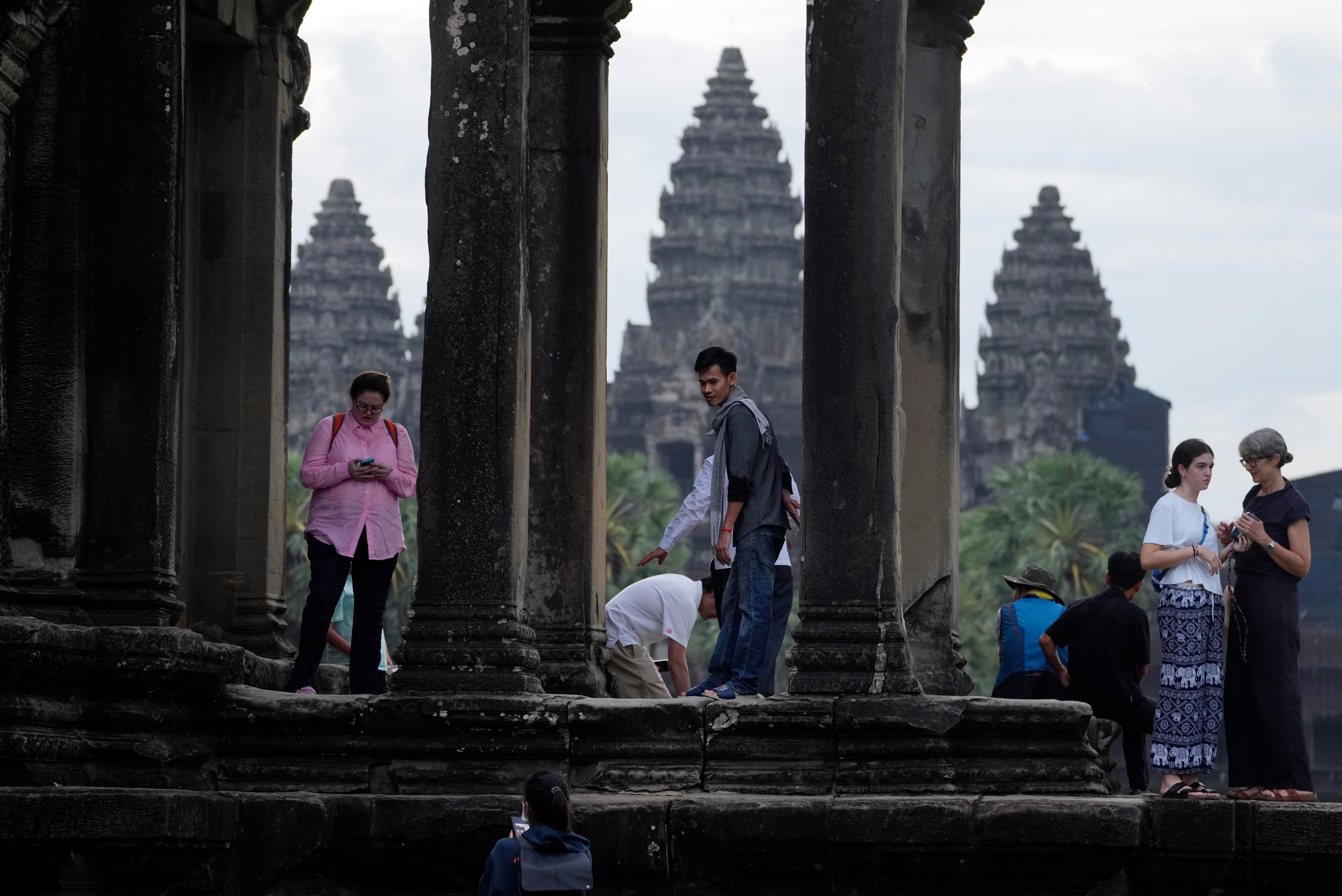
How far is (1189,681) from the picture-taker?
408 inches

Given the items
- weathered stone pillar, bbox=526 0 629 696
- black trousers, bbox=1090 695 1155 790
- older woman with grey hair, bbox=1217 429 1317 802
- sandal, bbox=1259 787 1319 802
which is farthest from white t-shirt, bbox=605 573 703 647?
sandal, bbox=1259 787 1319 802

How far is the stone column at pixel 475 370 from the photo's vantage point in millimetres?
10086

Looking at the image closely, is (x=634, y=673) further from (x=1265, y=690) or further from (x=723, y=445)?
(x=1265, y=690)

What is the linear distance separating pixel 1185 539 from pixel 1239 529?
25 centimetres

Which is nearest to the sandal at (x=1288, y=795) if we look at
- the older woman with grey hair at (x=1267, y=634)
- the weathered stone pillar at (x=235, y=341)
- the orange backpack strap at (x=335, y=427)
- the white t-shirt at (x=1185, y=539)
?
the older woman with grey hair at (x=1267, y=634)

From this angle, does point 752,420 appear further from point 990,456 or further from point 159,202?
point 990,456

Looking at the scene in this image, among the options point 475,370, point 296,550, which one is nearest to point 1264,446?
point 475,370

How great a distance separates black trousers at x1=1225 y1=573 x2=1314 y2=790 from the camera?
33.1 feet

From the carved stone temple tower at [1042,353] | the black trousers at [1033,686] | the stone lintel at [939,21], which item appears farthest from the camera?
the carved stone temple tower at [1042,353]

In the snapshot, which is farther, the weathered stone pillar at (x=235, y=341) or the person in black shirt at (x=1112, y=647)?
the weathered stone pillar at (x=235, y=341)

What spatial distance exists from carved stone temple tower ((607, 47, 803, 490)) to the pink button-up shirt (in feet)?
273

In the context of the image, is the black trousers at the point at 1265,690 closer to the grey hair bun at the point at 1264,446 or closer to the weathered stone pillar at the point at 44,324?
the grey hair bun at the point at 1264,446

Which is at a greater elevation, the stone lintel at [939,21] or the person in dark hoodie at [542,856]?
the stone lintel at [939,21]

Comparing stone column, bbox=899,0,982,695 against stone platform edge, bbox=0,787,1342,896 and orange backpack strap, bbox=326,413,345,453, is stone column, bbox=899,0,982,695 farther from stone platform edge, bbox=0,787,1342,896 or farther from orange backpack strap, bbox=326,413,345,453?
orange backpack strap, bbox=326,413,345,453
